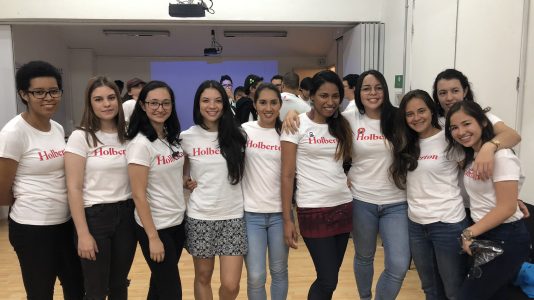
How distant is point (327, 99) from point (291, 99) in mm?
2398

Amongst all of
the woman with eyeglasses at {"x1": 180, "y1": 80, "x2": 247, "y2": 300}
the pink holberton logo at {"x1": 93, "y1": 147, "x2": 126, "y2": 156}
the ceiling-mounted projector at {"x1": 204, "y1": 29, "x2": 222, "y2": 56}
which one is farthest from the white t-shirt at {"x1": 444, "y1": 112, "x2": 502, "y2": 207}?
the ceiling-mounted projector at {"x1": 204, "y1": 29, "x2": 222, "y2": 56}

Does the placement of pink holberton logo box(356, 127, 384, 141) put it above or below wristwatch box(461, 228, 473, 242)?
above

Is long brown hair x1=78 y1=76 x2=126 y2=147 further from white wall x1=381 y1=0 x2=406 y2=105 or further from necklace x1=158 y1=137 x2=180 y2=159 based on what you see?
white wall x1=381 y1=0 x2=406 y2=105

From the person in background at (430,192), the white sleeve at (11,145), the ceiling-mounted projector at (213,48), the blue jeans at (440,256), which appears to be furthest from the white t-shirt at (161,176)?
the ceiling-mounted projector at (213,48)

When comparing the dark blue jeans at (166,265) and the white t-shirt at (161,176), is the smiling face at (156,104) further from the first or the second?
the dark blue jeans at (166,265)

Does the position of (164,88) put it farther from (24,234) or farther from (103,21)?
(103,21)

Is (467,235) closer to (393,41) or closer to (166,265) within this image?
(166,265)

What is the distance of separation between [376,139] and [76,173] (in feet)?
5.22

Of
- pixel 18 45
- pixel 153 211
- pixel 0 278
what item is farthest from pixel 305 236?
pixel 18 45

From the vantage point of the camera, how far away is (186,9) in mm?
5375

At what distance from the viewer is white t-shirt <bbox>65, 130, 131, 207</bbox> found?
7.03 ft

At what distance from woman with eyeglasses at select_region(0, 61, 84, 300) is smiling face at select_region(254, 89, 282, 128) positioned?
106 centimetres

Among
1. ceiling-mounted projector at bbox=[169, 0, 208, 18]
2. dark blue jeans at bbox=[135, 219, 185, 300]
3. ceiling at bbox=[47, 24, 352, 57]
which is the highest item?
ceiling at bbox=[47, 24, 352, 57]

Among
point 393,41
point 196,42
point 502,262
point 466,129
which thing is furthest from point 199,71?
point 502,262
